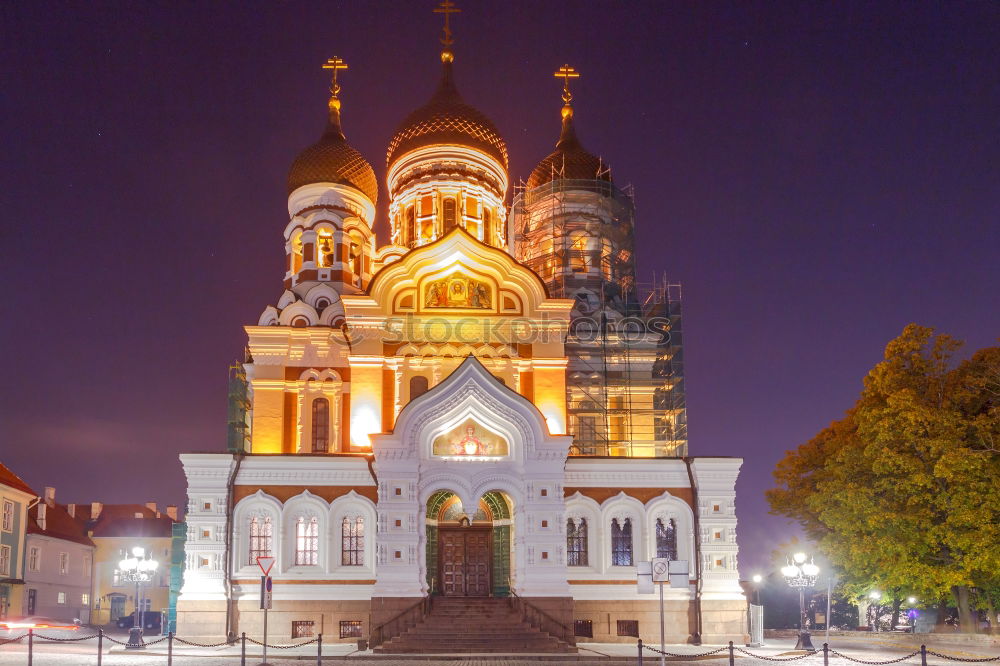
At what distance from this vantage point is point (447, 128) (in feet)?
136

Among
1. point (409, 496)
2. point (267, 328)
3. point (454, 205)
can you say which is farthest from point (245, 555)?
point (454, 205)

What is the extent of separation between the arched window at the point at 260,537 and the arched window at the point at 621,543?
9.39 m

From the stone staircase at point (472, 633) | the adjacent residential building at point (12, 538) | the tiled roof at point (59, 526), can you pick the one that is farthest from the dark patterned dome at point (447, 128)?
the tiled roof at point (59, 526)

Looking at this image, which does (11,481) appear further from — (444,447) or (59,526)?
(444,447)

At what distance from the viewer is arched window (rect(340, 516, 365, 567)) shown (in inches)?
1152

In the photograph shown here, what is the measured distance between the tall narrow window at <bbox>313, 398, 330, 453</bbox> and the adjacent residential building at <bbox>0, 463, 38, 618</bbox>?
59.4 feet

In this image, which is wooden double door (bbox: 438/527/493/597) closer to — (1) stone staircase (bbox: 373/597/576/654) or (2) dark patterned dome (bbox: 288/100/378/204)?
(1) stone staircase (bbox: 373/597/576/654)

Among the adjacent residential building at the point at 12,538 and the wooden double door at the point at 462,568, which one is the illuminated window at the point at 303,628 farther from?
the adjacent residential building at the point at 12,538

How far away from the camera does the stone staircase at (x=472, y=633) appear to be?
83.0 ft

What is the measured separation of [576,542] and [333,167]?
1872 cm

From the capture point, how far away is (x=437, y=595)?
2934cm

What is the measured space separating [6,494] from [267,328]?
18276 millimetres

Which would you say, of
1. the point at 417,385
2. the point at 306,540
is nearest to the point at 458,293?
the point at 417,385

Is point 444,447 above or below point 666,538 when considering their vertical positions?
above
